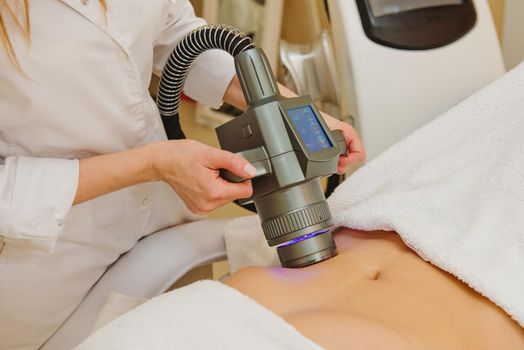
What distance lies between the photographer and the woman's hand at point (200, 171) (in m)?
0.89

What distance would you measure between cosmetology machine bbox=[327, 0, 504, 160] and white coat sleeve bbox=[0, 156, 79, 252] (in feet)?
2.37

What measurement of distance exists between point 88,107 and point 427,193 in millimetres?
645

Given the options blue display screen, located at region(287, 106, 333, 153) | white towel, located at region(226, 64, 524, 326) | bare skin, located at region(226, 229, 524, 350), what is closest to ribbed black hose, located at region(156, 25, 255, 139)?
blue display screen, located at region(287, 106, 333, 153)

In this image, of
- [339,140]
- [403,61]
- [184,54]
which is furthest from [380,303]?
[403,61]

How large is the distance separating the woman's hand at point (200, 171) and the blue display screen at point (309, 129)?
0.09 metres

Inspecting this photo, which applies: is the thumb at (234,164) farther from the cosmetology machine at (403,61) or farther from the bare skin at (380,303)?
the cosmetology machine at (403,61)

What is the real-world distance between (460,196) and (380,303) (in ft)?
1.19

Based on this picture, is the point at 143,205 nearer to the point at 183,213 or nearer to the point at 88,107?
the point at 183,213

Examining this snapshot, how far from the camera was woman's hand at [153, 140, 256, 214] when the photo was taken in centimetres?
89

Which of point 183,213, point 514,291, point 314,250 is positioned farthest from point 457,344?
point 183,213

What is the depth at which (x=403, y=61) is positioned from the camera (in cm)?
145

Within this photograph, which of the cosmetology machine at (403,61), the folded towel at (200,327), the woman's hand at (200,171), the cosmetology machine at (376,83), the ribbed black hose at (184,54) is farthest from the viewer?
the cosmetology machine at (403,61)

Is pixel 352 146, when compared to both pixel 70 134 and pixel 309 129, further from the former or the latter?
pixel 70 134

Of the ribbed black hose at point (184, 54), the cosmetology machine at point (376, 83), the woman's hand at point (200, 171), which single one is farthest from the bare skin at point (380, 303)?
the ribbed black hose at point (184, 54)
